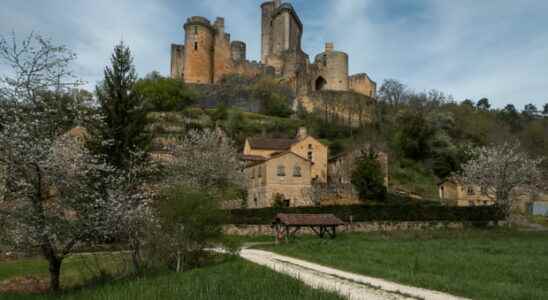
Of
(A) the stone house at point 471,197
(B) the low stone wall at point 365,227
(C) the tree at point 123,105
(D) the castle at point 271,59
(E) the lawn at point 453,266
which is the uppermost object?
(D) the castle at point 271,59

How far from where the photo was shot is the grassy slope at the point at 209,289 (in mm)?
10523

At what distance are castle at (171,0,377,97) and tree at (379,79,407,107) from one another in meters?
2.09

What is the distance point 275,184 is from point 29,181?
99.3 ft

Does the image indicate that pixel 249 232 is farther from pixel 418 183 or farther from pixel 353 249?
pixel 418 183

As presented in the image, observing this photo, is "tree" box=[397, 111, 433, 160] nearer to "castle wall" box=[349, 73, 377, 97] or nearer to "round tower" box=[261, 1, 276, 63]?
"castle wall" box=[349, 73, 377, 97]

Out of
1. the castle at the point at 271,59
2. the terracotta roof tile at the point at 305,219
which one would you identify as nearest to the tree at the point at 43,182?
the terracotta roof tile at the point at 305,219

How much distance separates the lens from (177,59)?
87.1 metres

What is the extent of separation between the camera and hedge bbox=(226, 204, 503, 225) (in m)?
35.9

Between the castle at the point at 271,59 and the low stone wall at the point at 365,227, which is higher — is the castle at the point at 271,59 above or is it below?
above

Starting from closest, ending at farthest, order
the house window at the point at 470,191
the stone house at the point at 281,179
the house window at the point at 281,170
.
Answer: the stone house at the point at 281,179
the house window at the point at 281,170
the house window at the point at 470,191

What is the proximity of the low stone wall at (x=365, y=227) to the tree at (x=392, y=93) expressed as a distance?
45365 mm

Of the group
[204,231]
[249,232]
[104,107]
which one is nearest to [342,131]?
[249,232]

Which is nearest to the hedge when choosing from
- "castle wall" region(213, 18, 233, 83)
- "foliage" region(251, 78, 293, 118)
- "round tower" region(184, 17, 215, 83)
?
"foliage" region(251, 78, 293, 118)

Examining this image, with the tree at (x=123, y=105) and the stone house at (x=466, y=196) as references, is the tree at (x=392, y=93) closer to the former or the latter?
the stone house at (x=466, y=196)
